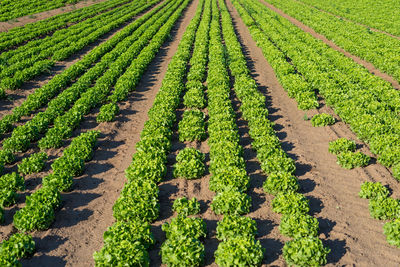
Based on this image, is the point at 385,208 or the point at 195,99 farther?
the point at 195,99

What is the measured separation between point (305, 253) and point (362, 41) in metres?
29.0

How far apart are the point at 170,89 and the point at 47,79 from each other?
12007 mm

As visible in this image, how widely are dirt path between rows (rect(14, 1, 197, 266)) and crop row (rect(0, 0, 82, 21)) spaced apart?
45.1m

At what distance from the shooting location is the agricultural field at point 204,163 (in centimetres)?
897

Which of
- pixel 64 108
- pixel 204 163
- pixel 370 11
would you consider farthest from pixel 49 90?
pixel 370 11

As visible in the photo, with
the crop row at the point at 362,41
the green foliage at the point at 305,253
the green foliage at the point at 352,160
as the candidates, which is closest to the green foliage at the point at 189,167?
the green foliage at the point at 305,253

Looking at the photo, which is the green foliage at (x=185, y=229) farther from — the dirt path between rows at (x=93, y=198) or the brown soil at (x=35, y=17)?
the brown soil at (x=35, y=17)

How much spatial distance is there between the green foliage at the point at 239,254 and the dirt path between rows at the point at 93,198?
4.24 m

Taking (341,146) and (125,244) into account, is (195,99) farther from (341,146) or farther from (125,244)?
(125,244)

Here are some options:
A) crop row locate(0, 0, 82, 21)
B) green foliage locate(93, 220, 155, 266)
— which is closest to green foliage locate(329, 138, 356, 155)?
green foliage locate(93, 220, 155, 266)

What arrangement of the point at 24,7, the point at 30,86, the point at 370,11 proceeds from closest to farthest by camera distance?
the point at 30,86 → the point at 370,11 → the point at 24,7

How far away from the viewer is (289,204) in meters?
10.0

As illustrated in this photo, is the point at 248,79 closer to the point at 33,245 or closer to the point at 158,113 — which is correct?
the point at 158,113

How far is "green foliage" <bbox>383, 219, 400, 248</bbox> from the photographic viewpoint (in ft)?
29.3
